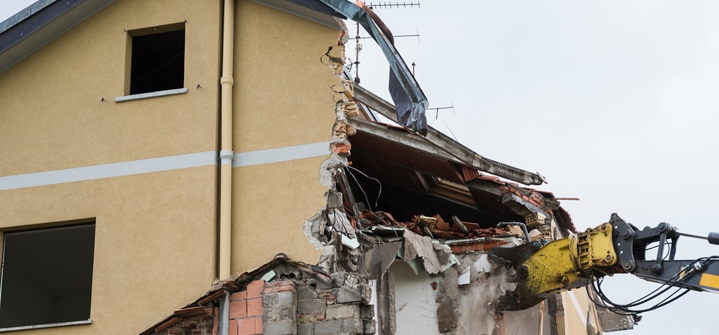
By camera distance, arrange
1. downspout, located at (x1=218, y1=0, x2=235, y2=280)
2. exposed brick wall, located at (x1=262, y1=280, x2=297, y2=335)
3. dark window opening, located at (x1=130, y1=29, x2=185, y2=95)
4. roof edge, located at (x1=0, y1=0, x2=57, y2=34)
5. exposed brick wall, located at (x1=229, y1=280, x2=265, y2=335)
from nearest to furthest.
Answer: exposed brick wall, located at (x1=262, y1=280, x2=297, y2=335)
exposed brick wall, located at (x1=229, y1=280, x2=265, y2=335)
downspout, located at (x1=218, y1=0, x2=235, y2=280)
roof edge, located at (x1=0, y1=0, x2=57, y2=34)
dark window opening, located at (x1=130, y1=29, x2=185, y2=95)

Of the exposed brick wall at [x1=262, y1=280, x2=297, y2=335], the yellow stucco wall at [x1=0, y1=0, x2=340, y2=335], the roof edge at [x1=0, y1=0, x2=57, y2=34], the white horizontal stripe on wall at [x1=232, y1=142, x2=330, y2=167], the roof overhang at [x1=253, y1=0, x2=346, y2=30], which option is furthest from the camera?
the roof edge at [x1=0, y1=0, x2=57, y2=34]

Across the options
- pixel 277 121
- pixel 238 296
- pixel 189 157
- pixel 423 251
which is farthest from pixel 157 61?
pixel 238 296

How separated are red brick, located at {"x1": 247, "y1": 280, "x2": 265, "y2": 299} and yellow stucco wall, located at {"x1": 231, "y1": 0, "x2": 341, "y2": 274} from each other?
0.32m

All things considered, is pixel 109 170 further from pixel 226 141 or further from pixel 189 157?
pixel 226 141

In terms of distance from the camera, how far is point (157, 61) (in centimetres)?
1430

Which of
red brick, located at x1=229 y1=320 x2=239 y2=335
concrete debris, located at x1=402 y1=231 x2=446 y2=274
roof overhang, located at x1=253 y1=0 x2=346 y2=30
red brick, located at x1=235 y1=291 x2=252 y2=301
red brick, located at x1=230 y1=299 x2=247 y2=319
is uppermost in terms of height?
roof overhang, located at x1=253 y1=0 x2=346 y2=30

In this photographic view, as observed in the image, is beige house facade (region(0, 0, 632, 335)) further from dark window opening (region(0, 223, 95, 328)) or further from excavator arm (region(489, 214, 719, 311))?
excavator arm (region(489, 214, 719, 311))

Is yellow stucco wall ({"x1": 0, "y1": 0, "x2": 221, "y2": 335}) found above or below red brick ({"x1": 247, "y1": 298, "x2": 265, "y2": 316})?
above

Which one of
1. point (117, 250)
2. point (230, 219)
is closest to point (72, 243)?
point (117, 250)

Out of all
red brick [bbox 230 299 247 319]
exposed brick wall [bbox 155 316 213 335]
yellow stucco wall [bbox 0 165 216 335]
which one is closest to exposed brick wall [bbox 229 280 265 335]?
red brick [bbox 230 299 247 319]

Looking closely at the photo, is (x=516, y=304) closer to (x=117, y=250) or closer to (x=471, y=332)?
(x=471, y=332)

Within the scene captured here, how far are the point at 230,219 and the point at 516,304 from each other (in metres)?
4.70

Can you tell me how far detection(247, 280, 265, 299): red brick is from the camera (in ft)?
34.5

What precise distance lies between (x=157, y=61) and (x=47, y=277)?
438cm
